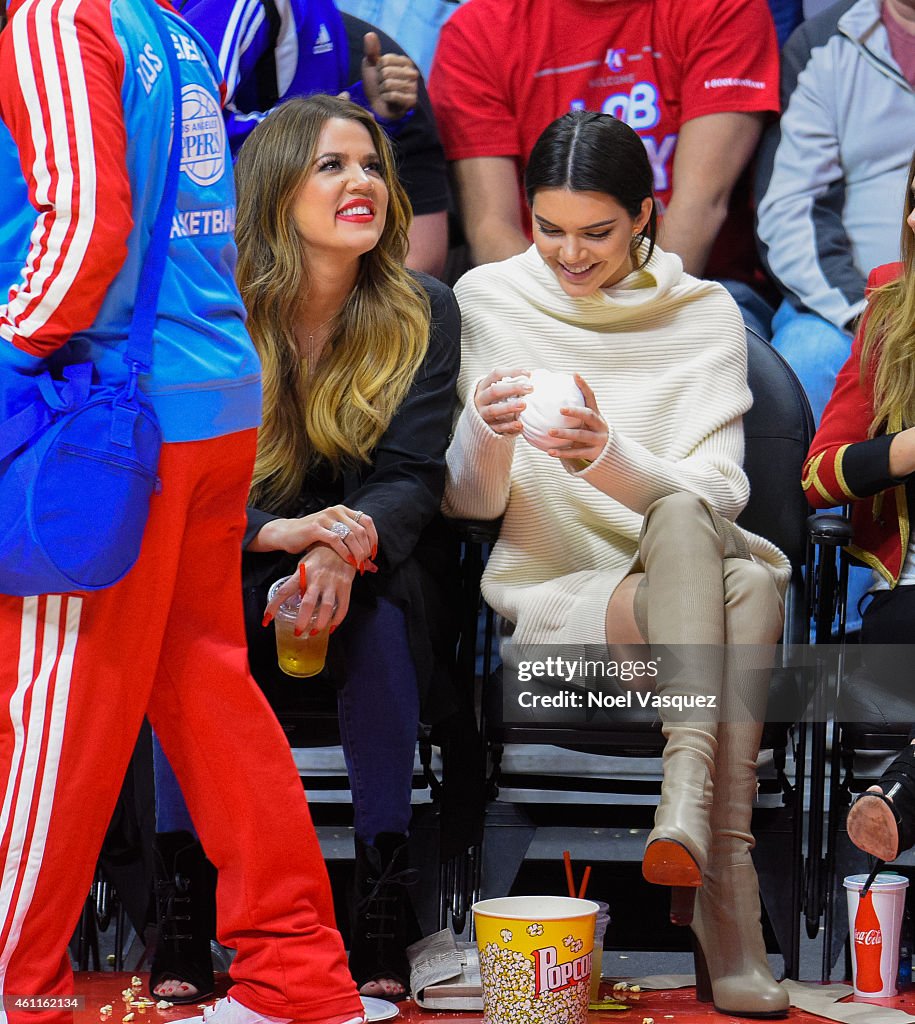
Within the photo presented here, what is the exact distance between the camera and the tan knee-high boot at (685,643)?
1761 mm

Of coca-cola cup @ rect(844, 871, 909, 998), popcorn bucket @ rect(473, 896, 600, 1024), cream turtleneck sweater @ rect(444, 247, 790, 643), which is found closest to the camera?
popcorn bucket @ rect(473, 896, 600, 1024)

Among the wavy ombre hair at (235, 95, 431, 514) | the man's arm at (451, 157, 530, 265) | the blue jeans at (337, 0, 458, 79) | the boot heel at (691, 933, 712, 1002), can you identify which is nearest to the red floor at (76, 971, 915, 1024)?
the boot heel at (691, 933, 712, 1002)

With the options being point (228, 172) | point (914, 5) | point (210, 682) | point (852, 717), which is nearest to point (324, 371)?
point (228, 172)

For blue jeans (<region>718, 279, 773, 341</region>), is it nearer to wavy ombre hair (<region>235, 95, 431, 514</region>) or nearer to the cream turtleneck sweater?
the cream turtleneck sweater

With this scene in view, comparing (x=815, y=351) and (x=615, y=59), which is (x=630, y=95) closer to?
(x=615, y=59)

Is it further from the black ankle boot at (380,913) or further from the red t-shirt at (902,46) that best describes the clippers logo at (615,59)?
the black ankle boot at (380,913)

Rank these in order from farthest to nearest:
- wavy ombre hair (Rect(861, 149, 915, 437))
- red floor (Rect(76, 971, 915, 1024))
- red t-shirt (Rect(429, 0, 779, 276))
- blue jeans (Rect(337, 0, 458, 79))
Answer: blue jeans (Rect(337, 0, 458, 79)) < red t-shirt (Rect(429, 0, 779, 276)) < wavy ombre hair (Rect(861, 149, 915, 437)) < red floor (Rect(76, 971, 915, 1024))

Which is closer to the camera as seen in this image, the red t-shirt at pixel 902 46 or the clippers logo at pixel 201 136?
the clippers logo at pixel 201 136

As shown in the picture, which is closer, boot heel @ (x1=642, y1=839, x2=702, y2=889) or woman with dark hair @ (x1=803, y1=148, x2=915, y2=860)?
boot heel @ (x1=642, y1=839, x2=702, y2=889)

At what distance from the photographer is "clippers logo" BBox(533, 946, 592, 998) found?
5.71 ft

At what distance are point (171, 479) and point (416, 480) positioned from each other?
0.62 m

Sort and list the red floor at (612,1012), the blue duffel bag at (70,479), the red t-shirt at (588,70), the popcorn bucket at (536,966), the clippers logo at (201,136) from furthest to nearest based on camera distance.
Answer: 1. the red t-shirt at (588,70)
2. the red floor at (612,1012)
3. the popcorn bucket at (536,966)
4. the clippers logo at (201,136)
5. the blue duffel bag at (70,479)

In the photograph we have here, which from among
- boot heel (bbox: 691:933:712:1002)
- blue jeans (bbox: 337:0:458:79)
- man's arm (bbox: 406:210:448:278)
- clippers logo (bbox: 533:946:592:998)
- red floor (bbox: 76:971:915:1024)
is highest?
blue jeans (bbox: 337:0:458:79)

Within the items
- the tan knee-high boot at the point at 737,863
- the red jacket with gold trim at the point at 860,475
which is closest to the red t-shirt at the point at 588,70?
the red jacket with gold trim at the point at 860,475
